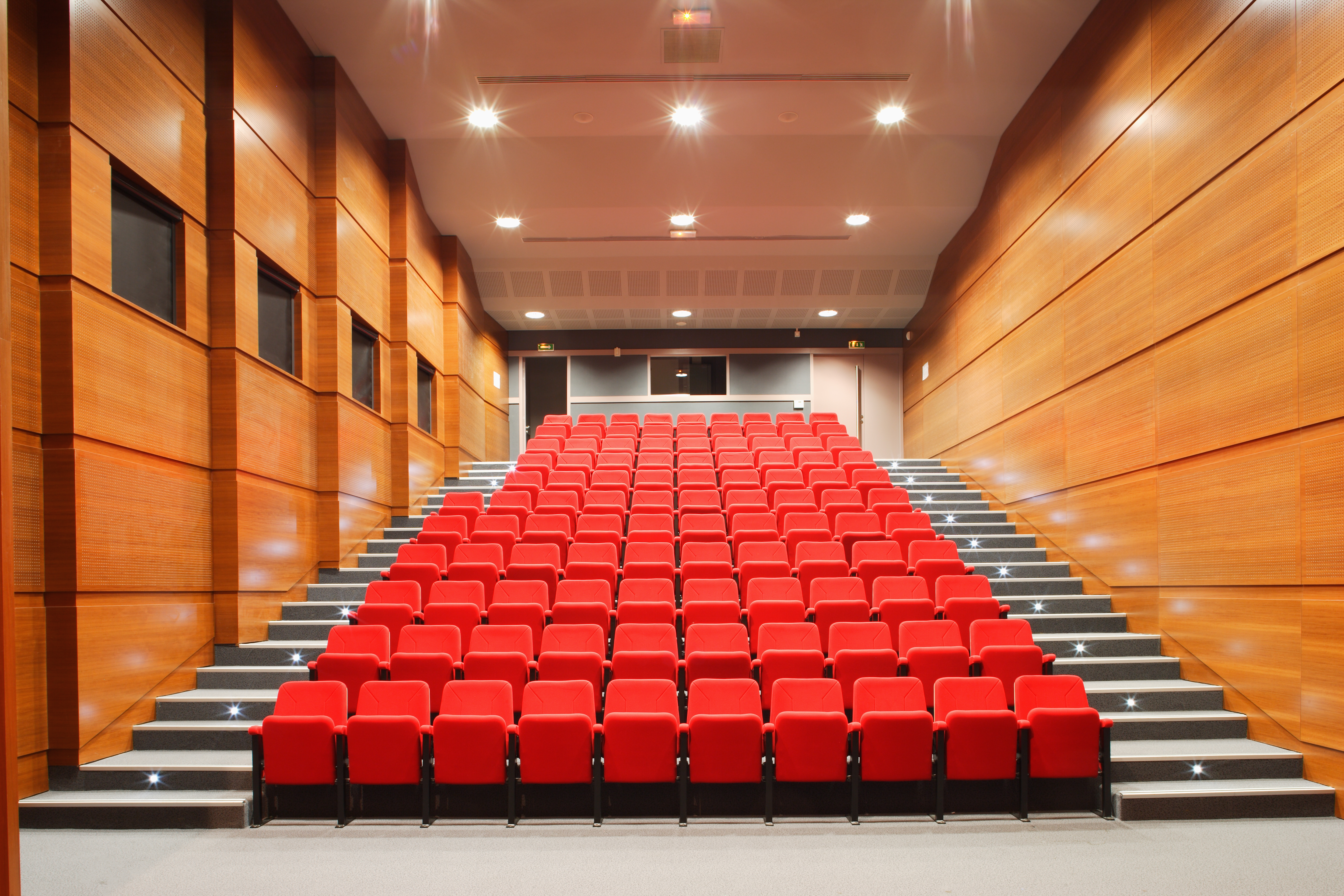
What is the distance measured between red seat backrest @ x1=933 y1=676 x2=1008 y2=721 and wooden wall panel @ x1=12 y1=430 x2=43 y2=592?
8.81ft

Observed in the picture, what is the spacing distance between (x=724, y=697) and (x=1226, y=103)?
8.56 ft

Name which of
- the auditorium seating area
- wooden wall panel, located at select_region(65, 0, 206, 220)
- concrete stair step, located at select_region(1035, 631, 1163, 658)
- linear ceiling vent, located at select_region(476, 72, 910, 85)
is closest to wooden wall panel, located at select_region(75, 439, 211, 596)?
A: the auditorium seating area

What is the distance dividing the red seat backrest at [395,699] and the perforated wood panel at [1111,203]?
3.19 metres

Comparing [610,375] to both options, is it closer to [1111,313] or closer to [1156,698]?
[1111,313]

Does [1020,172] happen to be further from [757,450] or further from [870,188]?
[757,450]

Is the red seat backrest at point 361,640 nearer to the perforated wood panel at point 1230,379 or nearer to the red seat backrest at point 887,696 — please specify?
the red seat backrest at point 887,696

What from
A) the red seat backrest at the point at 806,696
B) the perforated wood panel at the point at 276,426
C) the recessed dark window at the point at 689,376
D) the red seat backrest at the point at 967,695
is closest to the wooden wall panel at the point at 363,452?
the perforated wood panel at the point at 276,426

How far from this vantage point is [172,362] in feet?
10.2

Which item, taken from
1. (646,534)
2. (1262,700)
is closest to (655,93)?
(646,534)

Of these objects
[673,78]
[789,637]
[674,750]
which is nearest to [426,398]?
[673,78]

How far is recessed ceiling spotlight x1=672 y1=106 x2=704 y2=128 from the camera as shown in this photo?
189 inches

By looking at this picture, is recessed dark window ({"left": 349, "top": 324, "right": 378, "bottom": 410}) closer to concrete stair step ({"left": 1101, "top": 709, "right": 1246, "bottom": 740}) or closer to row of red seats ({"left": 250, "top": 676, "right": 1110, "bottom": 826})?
row of red seats ({"left": 250, "top": 676, "right": 1110, "bottom": 826})

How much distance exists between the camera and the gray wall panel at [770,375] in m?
8.52

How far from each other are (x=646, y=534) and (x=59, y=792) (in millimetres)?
2336
